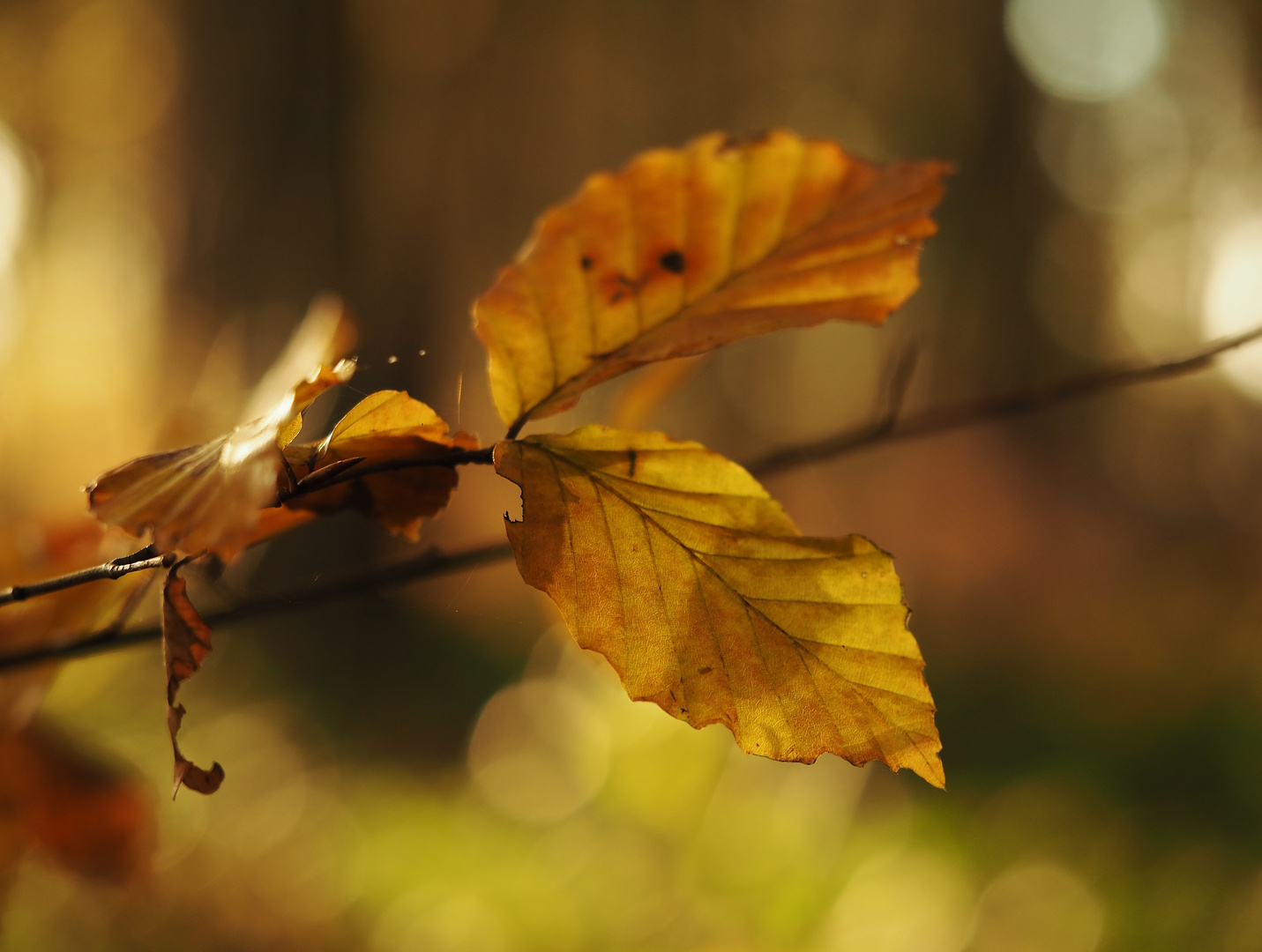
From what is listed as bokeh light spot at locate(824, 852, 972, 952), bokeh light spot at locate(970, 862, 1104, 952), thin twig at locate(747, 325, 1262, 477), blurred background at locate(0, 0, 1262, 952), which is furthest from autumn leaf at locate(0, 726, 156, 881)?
bokeh light spot at locate(970, 862, 1104, 952)

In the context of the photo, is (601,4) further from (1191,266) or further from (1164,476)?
(1164,476)

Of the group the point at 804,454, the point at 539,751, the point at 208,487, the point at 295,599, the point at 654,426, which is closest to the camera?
the point at 208,487

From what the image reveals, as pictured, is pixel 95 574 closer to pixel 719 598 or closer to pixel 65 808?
pixel 719 598

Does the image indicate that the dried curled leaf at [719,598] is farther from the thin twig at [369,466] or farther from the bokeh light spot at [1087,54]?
the bokeh light spot at [1087,54]

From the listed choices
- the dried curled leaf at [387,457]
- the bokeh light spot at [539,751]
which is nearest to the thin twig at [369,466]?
the dried curled leaf at [387,457]

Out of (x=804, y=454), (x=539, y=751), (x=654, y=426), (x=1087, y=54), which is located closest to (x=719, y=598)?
(x=804, y=454)
